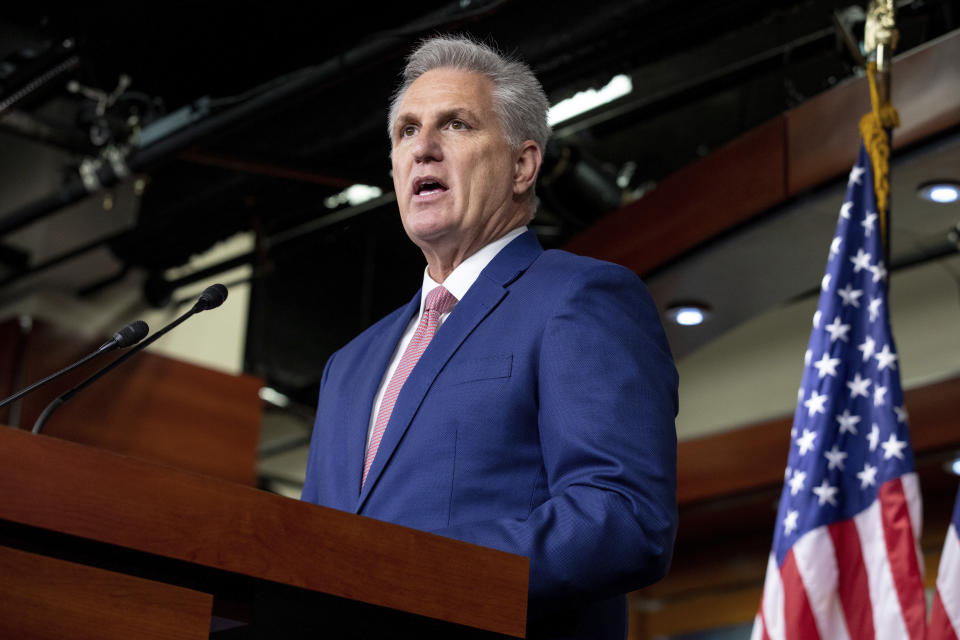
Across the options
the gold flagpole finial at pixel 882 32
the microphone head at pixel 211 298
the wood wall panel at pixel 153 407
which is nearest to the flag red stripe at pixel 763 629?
the gold flagpole finial at pixel 882 32

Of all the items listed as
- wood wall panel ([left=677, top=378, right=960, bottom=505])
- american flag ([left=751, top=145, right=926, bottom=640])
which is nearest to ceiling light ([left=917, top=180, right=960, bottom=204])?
american flag ([left=751, top=145, right=926, bottom=640])

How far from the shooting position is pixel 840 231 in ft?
10.3

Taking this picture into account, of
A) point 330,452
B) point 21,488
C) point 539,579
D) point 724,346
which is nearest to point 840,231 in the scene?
point 330,452

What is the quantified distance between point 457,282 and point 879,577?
63.0 inches

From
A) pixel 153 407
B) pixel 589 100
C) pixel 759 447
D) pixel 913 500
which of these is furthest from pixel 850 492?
pixel 153 407

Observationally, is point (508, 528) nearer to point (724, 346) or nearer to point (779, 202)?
point (779, 202)

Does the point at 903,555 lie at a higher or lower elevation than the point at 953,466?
lower

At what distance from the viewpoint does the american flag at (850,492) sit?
8.95ft

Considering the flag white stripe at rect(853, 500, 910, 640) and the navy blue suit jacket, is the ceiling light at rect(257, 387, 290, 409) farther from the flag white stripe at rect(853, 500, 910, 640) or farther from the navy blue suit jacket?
the navy blue suit jacket

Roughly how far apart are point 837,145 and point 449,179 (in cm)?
243

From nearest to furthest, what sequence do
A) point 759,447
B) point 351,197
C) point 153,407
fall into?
point 351,197 < point 153,407 < point 759,447

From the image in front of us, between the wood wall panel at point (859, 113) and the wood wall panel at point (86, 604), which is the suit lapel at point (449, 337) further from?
the wood wall panel at point (859, 113)

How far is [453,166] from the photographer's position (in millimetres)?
1636

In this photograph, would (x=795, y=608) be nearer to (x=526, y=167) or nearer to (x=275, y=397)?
(x=526, y=167)
